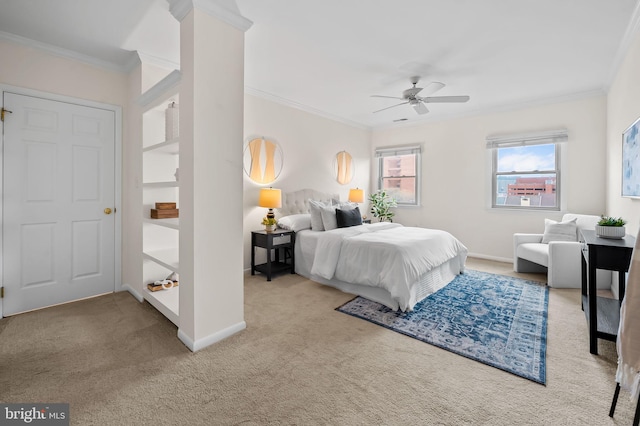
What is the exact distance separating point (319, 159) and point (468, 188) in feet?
9.19

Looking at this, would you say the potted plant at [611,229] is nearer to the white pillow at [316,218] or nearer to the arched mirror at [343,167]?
the white pillow at [316,218]

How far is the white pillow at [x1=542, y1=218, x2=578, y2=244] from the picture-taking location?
156 inches

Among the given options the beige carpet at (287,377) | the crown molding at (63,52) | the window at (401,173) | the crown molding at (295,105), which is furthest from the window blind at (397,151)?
the crown molding at (63,52)

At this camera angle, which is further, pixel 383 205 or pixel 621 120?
pixel 383 205

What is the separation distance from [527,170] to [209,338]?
5334 millimetres

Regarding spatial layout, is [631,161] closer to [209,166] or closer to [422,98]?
[422,98]

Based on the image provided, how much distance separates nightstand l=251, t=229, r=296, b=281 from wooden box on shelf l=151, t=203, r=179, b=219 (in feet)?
4.07

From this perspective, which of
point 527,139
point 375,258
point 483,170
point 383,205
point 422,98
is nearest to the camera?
point 375,258

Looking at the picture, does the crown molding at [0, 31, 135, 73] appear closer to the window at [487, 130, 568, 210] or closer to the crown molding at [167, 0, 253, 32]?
the crown molding at [167, 0, 253, 32]

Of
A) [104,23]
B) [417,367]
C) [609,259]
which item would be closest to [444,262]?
[609,259]

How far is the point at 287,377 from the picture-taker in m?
1.92

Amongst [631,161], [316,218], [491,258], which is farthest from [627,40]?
[316,218]

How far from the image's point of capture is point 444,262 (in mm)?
3695

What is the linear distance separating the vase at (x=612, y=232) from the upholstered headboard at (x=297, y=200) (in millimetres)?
3739
